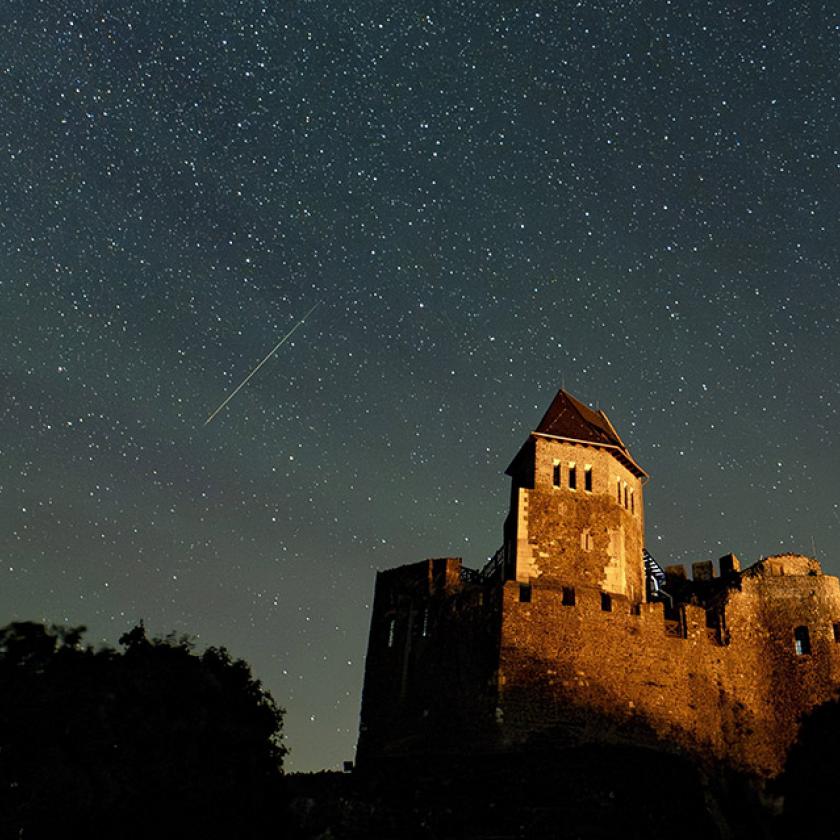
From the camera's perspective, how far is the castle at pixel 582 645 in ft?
133

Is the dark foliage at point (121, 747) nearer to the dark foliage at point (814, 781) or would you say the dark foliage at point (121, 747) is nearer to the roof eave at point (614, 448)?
the dark foliage at point (814, 781)

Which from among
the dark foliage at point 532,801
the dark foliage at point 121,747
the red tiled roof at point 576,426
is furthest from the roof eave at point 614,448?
the dark foliage at point 121,747

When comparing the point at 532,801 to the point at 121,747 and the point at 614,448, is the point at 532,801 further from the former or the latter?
the point at 614,448

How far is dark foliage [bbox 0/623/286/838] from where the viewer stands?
76.9 ft

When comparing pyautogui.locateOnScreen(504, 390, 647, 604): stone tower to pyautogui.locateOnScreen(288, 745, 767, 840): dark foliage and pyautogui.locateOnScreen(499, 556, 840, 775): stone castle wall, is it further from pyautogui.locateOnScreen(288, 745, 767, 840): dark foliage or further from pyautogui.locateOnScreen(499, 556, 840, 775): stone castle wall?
pyautogui.locateOnScreen(288, 745, 767, 840): dark foliage

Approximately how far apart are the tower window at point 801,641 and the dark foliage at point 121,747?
25072 millimetres

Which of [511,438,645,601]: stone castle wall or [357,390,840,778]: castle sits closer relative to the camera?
[357,390,840,778]: castle

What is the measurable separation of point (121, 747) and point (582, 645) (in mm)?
22005

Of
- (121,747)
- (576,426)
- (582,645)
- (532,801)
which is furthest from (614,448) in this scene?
(121,747)

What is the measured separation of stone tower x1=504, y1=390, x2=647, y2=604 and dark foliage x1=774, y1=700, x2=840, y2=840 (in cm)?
1459

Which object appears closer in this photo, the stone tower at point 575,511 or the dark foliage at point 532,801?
the dark foliage at point 532,801

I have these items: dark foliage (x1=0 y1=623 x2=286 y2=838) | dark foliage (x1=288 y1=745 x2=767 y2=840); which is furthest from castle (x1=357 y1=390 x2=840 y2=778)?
dark foliage (x1=0 y1=623 x2=286 y2=838)

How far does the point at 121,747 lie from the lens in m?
25.0

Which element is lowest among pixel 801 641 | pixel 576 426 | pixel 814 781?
pixel 814 781
